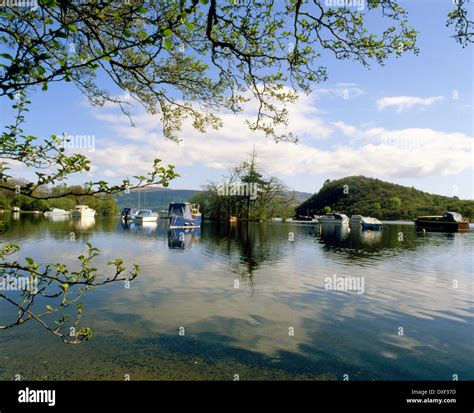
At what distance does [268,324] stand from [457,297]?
923 cm

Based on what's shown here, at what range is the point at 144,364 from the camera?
811cm

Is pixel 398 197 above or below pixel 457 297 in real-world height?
above

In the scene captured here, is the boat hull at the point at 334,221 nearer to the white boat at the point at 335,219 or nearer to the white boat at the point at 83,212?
the white boat at the point at 335,219

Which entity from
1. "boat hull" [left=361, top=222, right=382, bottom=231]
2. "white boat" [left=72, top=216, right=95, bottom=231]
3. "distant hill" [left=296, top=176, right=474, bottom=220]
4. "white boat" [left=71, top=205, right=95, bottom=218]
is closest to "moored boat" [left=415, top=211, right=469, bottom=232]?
"boat hull" [left=361, top=222, right=382, bottom=231]

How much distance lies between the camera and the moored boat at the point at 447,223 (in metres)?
70.4

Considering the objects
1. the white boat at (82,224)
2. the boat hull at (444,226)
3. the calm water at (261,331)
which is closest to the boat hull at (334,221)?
the boat hull at (444,226)

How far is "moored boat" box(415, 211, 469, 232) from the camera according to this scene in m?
70.4

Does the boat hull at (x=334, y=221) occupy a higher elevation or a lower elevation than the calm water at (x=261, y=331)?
higher

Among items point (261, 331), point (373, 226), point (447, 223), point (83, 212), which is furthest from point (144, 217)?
point (261, 331)

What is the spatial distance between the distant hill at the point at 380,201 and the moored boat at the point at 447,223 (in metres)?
48.0
